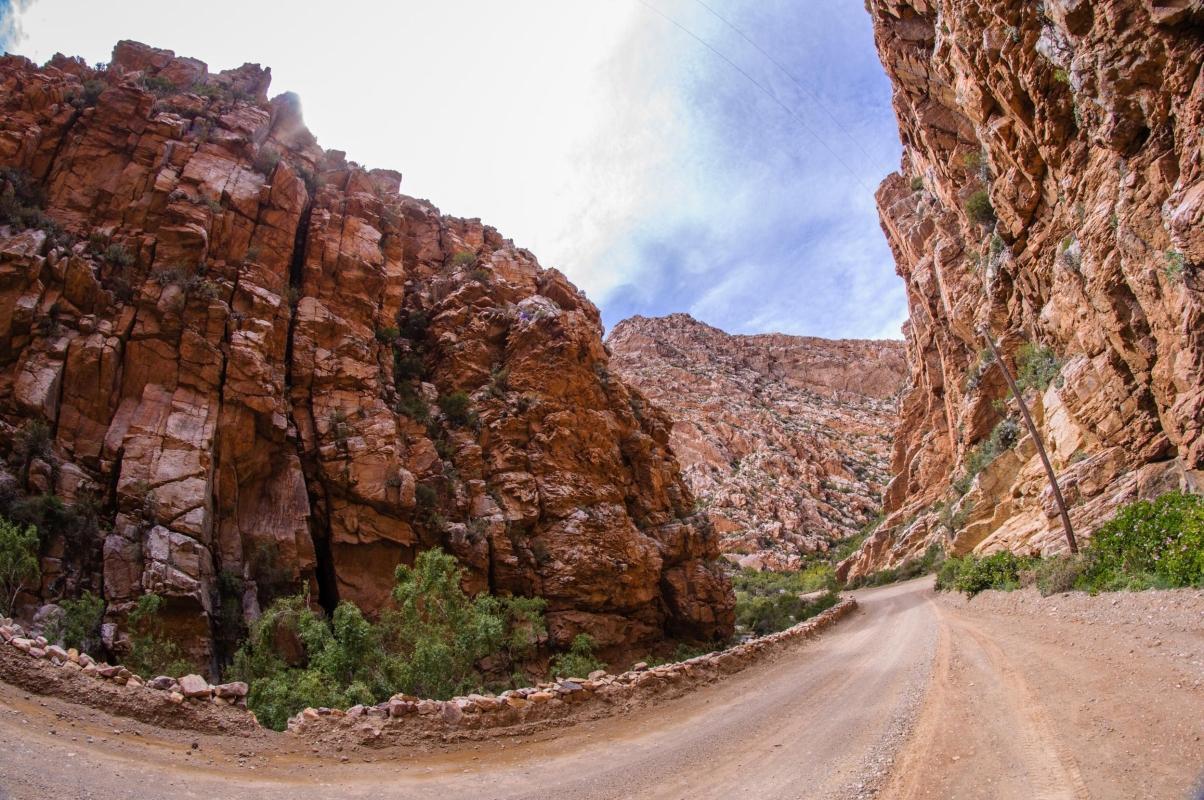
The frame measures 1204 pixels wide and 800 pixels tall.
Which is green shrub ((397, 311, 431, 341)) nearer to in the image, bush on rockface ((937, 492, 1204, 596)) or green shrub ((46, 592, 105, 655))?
green shrub ((46, 592, 105, 655))

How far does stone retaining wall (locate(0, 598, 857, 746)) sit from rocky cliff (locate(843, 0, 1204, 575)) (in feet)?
53.2

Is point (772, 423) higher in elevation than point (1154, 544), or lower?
higher

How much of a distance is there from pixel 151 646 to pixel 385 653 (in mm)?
5368

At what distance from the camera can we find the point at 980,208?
2989 cm

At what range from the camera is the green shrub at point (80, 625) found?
1224cm

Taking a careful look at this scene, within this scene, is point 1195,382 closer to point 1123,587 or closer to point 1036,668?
point 1123,587

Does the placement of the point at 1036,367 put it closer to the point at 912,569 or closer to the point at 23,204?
the point at 912,569

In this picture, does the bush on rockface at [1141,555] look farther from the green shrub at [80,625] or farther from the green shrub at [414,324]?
the green shrub at [414,324]

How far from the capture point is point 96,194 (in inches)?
845

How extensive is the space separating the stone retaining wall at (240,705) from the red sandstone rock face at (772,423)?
44.8 metres

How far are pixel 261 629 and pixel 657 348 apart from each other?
9902 centimetres

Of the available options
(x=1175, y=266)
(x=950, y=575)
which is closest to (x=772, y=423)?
(x=950, y=575)

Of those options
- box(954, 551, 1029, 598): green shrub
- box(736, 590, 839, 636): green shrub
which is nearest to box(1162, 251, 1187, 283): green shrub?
box(954, 551, 1029, 598): green shrub

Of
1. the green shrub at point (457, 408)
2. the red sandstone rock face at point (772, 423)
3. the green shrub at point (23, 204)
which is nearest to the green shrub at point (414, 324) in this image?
the green shrub at point (457, 408)
